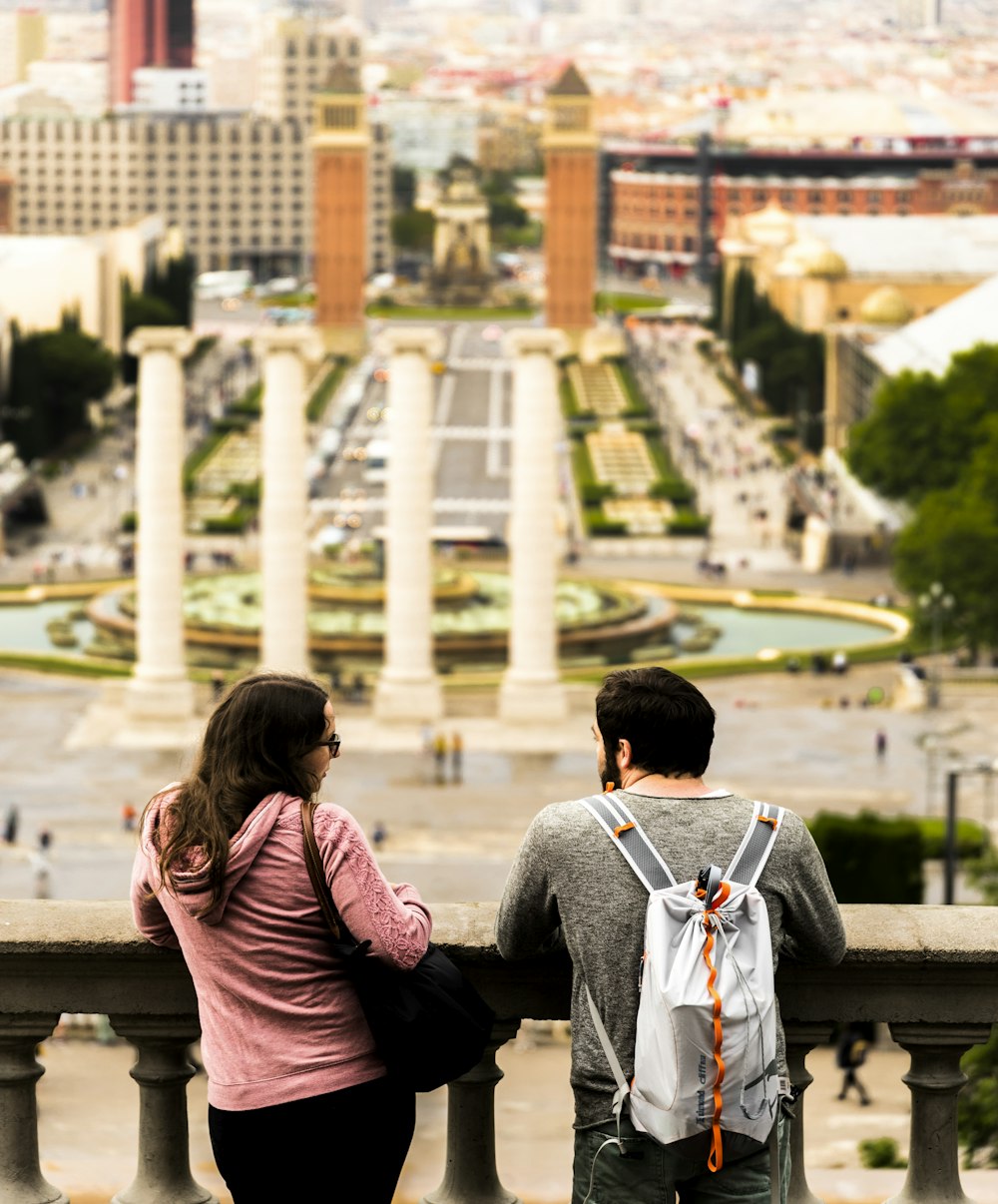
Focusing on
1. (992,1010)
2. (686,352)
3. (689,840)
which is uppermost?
(689,840)

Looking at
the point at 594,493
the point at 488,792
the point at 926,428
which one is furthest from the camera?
the point at 594,493

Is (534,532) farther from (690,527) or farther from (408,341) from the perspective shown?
(690,527)

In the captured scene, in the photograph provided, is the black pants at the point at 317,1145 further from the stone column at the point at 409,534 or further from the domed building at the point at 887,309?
the domed building at the point at 887,309

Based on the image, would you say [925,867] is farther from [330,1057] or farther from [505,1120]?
[330,1057]

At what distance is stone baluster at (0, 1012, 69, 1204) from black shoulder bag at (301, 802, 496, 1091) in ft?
4.21

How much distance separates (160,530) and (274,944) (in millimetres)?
52391

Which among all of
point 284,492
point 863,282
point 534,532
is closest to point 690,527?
point 863,282

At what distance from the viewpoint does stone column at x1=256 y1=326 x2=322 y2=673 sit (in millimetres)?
59312

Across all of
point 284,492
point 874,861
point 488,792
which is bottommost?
point 488,792

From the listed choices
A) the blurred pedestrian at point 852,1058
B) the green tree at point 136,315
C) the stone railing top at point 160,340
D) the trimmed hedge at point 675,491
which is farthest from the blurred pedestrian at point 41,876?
the green tree at point 136,315

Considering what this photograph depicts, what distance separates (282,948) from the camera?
9570 millimetres

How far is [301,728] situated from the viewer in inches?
380

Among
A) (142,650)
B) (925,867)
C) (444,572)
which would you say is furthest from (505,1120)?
(444,572)

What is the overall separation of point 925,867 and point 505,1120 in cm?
1879
